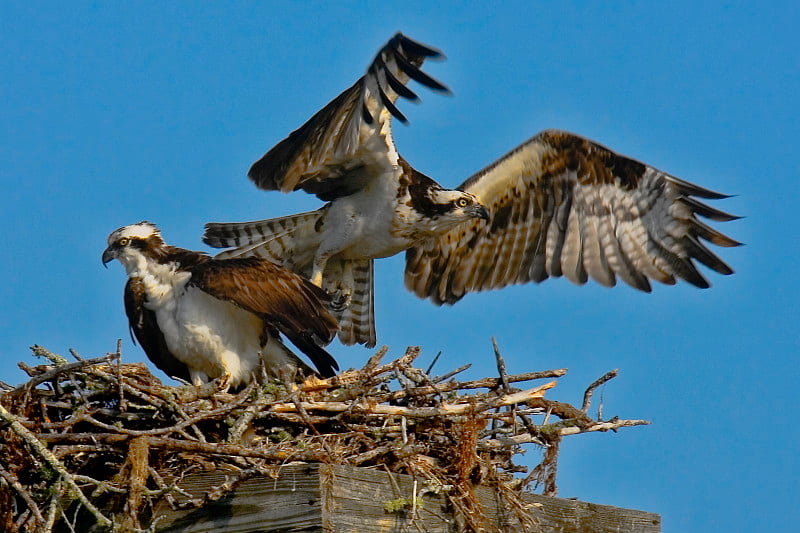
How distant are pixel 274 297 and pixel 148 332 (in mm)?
748

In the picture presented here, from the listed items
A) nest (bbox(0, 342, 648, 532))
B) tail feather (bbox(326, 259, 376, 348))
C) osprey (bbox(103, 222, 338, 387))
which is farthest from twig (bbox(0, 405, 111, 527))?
tail feather (bbox(326, 259, 376, 348))

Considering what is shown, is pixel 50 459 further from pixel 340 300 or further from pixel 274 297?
pixel 340 300

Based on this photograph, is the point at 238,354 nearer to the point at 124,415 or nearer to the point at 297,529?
the point at 124,415

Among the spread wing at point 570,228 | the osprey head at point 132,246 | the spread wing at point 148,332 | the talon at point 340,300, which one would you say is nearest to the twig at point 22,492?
the spread wing at point 148,332

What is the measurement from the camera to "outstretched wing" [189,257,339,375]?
5.19 metres

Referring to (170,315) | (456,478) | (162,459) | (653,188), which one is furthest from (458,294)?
(162,459)

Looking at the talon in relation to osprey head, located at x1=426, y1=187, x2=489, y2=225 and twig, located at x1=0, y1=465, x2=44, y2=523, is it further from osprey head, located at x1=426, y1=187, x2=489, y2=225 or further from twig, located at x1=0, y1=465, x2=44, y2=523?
twig, located at x1=0, y1=465, x2=44, y2=523

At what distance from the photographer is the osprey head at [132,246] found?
563cm

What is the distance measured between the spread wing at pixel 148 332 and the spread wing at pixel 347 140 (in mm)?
1347

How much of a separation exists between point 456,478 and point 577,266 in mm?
3571

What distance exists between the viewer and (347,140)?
21.5ft

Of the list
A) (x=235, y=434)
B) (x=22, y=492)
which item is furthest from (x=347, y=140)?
(x=22, y=492)

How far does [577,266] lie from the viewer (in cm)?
746

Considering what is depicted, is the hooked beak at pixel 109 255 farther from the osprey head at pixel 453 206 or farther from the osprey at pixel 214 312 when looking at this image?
the osprey head at pixel 453 206
